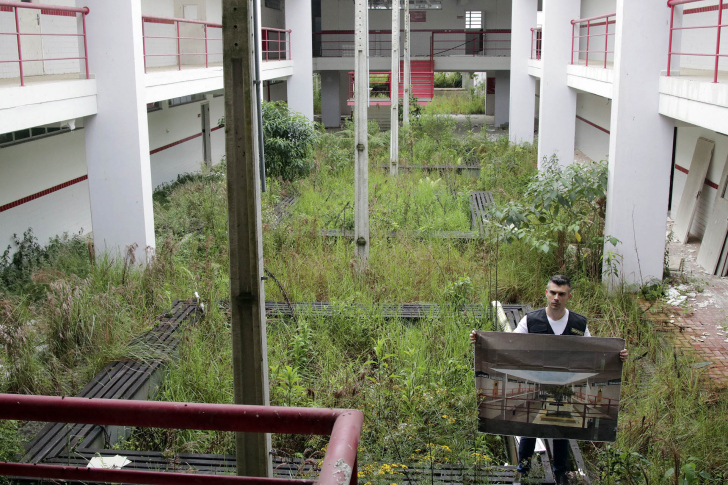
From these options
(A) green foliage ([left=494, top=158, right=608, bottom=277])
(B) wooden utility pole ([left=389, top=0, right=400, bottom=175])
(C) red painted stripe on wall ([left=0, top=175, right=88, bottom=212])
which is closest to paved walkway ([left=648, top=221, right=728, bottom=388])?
(A) green foliage ([left=494, top=158, right=608, bottom=277])

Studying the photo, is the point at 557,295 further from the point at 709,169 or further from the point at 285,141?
the point at 285,141

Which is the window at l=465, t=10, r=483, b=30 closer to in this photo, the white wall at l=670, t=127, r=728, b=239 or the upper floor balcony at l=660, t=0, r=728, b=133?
the white wall at l=670, t=127, r=728, b=239

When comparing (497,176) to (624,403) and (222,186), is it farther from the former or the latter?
(624,403)

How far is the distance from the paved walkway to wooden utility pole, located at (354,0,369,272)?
3.68 metres

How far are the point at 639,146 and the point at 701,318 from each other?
2.29 metres

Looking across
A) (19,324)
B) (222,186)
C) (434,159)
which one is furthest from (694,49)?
(19,324)

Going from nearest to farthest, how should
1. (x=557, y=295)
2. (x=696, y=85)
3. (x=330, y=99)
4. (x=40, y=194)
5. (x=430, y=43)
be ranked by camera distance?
(x=557, y=295) → (x=696, y=85) → (x=40, y=194) → (x=430, y=43) → (x=330, y=99)

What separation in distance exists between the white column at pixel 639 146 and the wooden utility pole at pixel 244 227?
21.2 ft

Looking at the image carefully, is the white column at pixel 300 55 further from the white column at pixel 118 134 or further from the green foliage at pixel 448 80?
the green foliage at pixel 448 80

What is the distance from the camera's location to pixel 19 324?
21.2 feet

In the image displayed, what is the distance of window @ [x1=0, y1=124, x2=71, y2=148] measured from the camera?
10.1m

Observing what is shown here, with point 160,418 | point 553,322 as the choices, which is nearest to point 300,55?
point 553,322

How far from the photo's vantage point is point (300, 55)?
68.3 ft

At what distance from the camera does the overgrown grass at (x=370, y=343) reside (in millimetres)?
4977
